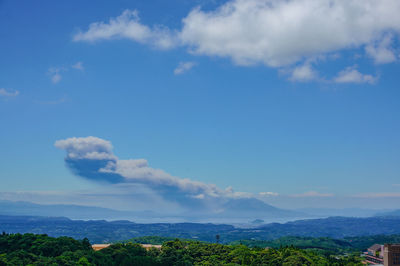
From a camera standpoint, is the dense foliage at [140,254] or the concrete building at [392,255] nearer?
the concrete building at [392,255]

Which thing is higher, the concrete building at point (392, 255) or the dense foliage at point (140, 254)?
the concrete building at point (392, 255)

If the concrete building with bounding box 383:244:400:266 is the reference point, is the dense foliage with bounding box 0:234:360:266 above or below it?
below

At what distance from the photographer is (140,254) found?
6712 cm

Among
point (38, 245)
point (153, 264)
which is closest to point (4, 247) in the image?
point (38, 245)

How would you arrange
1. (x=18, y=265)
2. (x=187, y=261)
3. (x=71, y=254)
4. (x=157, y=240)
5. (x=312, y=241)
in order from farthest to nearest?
(x=312, y=241)
(x=157, y=240)
(x=187, y=261)
(x=71, y=254)
(x=18, y=265)

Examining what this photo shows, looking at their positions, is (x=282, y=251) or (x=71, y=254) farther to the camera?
(x=282, y=251)

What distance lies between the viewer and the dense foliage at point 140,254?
56.9m

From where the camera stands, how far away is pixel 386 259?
56.4 metres

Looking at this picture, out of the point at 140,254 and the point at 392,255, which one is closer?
the point at 392,255

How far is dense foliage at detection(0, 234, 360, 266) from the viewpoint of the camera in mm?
56856

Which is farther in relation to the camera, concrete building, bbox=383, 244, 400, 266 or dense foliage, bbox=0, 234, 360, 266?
dense foliage, bbox=0, 234, 360, 266

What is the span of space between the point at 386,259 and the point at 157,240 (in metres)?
107

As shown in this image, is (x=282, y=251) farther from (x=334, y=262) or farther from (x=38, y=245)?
(x=38, y=245)

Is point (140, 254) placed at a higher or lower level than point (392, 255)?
lower
